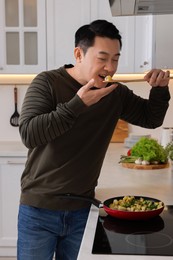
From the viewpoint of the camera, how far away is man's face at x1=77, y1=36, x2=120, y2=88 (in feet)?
5.37

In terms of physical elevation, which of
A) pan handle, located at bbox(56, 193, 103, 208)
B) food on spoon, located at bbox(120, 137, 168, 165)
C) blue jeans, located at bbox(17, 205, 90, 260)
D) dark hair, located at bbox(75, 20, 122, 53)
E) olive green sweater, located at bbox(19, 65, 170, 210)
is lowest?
blue jeans, located at bbox(17, 205, 90, 260)

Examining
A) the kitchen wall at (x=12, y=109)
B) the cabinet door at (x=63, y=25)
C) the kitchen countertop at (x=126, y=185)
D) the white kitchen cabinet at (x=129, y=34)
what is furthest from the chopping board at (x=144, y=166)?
the kitchen wall at (x=12, y=109)

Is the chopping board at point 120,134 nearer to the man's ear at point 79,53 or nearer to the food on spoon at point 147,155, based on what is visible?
the food on spoon at point 147,155

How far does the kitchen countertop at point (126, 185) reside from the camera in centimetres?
141

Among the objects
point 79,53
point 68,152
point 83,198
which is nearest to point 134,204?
point 83,198

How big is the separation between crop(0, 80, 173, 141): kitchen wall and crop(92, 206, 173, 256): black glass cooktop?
7.52 ft

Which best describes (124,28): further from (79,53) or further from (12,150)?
(79,53)

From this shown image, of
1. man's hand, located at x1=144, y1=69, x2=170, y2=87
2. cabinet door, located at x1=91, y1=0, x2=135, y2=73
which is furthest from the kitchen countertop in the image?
cabinet door, located at x1=91, y1=0, x2=135, y2=73

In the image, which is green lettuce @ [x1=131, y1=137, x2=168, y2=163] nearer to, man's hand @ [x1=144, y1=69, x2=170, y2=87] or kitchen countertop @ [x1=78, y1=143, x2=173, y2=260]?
kitchen countertop @ [x1=78, y1=143, x2=173, y2=260]

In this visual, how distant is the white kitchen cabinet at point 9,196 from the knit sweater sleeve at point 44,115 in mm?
1685

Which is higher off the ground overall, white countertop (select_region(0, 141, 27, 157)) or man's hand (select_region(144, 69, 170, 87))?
man's hand (select_region(144, 69, 170, 87))

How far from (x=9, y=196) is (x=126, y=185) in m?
1.54

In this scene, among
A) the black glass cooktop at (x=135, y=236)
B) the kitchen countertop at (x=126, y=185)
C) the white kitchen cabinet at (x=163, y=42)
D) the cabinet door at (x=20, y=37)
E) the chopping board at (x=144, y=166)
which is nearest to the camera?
the black glass cooktop at (x=135, y=236)

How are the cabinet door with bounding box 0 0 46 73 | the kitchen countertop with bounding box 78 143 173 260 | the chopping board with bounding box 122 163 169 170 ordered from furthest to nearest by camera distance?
the cabinet door with bounding box 0 0 46 73 < the chopping board with bounding box 122 163 169 170 < the kitchen countertop with bounding box 78 143 173 260
